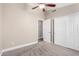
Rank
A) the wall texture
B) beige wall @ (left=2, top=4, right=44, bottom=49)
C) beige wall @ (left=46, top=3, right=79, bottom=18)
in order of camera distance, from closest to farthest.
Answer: beige wall @ (left=2, top=4, right=44, bottom=49) < beige wall @ (left=46, top=3, right=79, bottom=18) < the wall texture

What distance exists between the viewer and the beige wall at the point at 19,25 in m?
2.56

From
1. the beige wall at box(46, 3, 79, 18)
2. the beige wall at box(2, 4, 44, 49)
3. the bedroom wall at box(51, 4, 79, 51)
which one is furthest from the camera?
the bedroom wall at box(51, 4, 79, 51)

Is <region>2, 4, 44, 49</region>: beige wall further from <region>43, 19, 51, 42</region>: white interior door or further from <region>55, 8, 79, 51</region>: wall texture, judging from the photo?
<region>55, 8, 79, 51</region>: wall texture

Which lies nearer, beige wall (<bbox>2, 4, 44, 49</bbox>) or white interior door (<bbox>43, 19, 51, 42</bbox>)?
beige wall (<bbox>2, 4, 44, 49</bbox>)

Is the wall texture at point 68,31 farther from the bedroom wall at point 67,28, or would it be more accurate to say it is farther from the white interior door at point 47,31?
the white interior door at point 47,31

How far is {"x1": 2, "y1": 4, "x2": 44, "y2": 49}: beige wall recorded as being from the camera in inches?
101

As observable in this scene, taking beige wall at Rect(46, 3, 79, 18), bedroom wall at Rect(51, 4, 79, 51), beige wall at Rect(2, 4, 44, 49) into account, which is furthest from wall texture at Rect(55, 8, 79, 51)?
beige wall at Rect(2, 4, 44, 49)

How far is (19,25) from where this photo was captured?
8.85 feet

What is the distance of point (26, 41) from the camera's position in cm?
266

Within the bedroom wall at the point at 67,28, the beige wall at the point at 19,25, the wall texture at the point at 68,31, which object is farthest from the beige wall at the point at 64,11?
the beige wall at the point at 19,25

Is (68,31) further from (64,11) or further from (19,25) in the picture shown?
(19,25)

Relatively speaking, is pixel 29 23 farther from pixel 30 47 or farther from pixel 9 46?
pixel 9 46

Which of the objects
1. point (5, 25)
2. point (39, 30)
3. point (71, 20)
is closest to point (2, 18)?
point (5, 25)

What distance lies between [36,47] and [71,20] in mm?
1756
